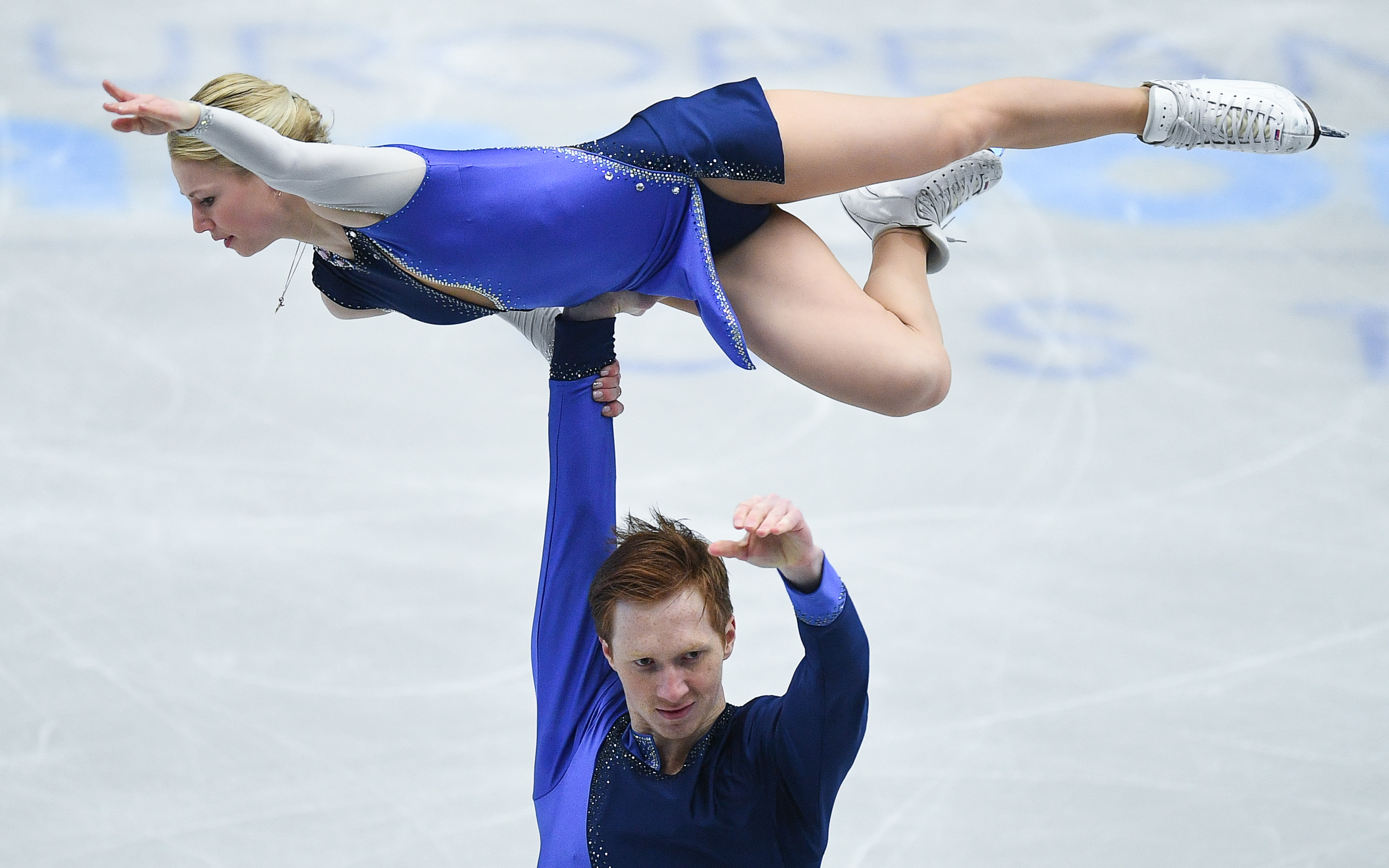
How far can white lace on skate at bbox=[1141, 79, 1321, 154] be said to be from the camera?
2.64 m

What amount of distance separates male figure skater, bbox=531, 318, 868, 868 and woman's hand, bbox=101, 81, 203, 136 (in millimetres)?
804

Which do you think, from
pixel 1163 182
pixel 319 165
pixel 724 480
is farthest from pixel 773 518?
pixel 1163 182

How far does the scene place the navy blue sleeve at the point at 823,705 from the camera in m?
2.01

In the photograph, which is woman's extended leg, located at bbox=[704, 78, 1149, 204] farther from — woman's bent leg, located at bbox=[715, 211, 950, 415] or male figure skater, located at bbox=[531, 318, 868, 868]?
male figure skater, located at bbox=[531, 318, 868, 868]

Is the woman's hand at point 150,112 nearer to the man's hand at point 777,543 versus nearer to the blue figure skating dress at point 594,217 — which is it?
the blue figure skating dress at point 594,217

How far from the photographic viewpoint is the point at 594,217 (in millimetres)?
2318

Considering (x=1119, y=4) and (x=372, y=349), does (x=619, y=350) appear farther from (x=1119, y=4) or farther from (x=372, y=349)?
(x=1119, y=4)

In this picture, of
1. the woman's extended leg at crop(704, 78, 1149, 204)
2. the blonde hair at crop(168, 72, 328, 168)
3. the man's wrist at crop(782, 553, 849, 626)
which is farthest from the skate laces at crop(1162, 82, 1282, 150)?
the blonde hair at crop(168, 72, 328, 168)

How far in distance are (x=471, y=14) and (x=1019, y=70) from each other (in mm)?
2192

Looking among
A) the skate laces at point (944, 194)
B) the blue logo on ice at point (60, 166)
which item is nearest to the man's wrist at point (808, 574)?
the skate laces at point (944, 194)

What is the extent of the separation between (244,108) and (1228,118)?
67.5 inches

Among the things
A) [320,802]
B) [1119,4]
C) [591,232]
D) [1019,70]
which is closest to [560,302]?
[591,232]

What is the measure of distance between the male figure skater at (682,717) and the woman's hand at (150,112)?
2.64 feet

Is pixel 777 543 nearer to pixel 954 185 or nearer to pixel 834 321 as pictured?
pixel 834 321
